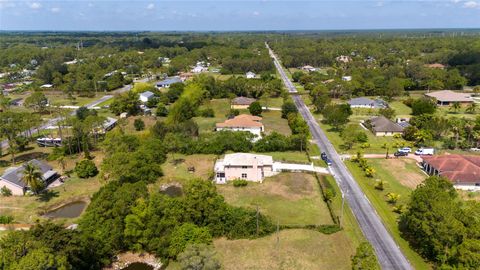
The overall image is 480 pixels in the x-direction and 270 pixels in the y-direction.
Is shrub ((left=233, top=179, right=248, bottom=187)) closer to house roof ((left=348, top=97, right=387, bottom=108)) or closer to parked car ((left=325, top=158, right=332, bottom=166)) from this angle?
parked car ((left=325, top=158, right=332, bottom=166))

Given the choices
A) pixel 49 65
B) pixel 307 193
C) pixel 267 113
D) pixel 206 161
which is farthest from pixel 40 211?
pixel 49 65

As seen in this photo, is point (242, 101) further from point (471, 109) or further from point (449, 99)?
point (471, 109)

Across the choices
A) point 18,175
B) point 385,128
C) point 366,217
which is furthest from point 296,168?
point 18,175

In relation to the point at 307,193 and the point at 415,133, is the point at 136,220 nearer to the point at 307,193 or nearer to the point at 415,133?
the point at 307,193

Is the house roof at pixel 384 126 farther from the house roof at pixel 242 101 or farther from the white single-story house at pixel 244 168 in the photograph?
the house roof at pixel 242 101

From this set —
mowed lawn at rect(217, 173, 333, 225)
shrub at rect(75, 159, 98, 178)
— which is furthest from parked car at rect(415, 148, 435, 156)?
shrub at rect(75, 159, 98, 178)

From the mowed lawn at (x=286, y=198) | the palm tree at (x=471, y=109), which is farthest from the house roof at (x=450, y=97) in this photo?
the mowed lawn at (x=286, y=198)
